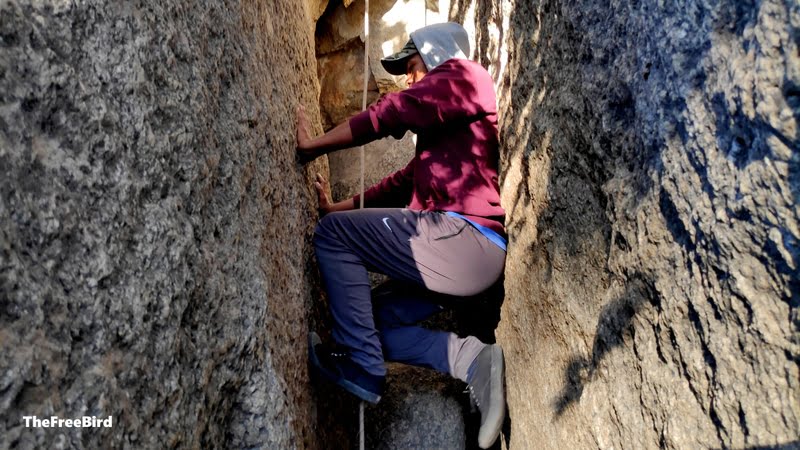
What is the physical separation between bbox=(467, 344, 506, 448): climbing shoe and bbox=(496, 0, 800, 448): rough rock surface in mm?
148

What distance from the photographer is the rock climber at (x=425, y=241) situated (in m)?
2.71

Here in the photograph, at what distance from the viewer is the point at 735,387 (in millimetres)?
1287

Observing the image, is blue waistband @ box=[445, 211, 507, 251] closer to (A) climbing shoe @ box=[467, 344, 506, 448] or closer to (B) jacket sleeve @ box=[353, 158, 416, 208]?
(A) climbing shoe @ box=[467, 344, 506, 448]

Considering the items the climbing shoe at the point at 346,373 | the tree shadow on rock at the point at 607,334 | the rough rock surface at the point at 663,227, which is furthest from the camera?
the climbing shoe at the point at 346,373

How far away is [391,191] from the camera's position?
353cm

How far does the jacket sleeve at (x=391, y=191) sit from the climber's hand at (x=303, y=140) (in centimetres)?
57

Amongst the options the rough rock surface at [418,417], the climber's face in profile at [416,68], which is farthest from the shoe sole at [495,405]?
the climber's face in profile at [416,68]

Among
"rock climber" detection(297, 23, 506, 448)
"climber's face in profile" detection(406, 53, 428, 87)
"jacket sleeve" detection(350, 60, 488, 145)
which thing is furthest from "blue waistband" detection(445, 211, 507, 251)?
"climber's face in profile" detection(406, 53, 428, 87)

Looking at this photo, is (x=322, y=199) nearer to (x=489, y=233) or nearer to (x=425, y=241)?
(x=425, y=241)

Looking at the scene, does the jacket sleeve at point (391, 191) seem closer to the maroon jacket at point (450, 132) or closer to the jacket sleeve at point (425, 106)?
the maroon jacket at point (450, 132)

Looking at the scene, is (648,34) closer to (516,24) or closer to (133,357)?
(516,24)

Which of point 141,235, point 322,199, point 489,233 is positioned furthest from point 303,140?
point 141,235

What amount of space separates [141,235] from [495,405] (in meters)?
1.77

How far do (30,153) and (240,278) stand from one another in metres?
0.86
